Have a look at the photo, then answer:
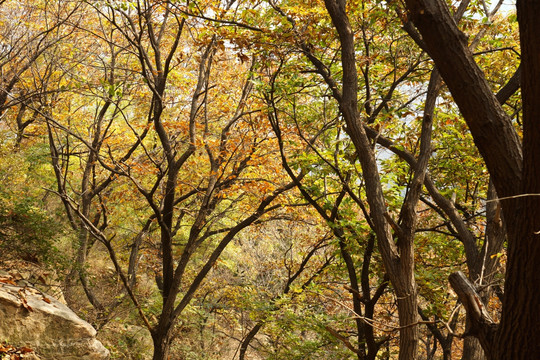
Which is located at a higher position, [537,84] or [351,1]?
[351,1]

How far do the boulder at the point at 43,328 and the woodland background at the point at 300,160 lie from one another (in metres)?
0.91

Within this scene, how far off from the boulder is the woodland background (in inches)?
36.0

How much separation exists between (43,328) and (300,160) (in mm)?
4186

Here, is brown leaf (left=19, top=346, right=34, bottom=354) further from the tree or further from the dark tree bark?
the dark tree bark

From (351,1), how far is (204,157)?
8.20 meters

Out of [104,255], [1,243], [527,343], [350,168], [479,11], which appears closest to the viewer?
[527,343]

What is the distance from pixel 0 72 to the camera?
9.47 metres

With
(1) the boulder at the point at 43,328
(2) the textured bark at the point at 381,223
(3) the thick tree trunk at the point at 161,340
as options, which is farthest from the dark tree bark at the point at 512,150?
(3) the thick tree trunk at the point at 161,340

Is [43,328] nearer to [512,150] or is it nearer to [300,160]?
[300,160]

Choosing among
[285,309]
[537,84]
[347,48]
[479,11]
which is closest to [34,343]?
[285,309]

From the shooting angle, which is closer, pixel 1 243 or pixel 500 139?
pixel 500 139

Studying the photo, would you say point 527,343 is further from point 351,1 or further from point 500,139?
point 351,1

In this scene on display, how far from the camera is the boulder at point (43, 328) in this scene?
5.74m

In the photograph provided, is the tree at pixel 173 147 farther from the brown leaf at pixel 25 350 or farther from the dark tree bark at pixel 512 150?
the dark tree bark at pixel 512 150
